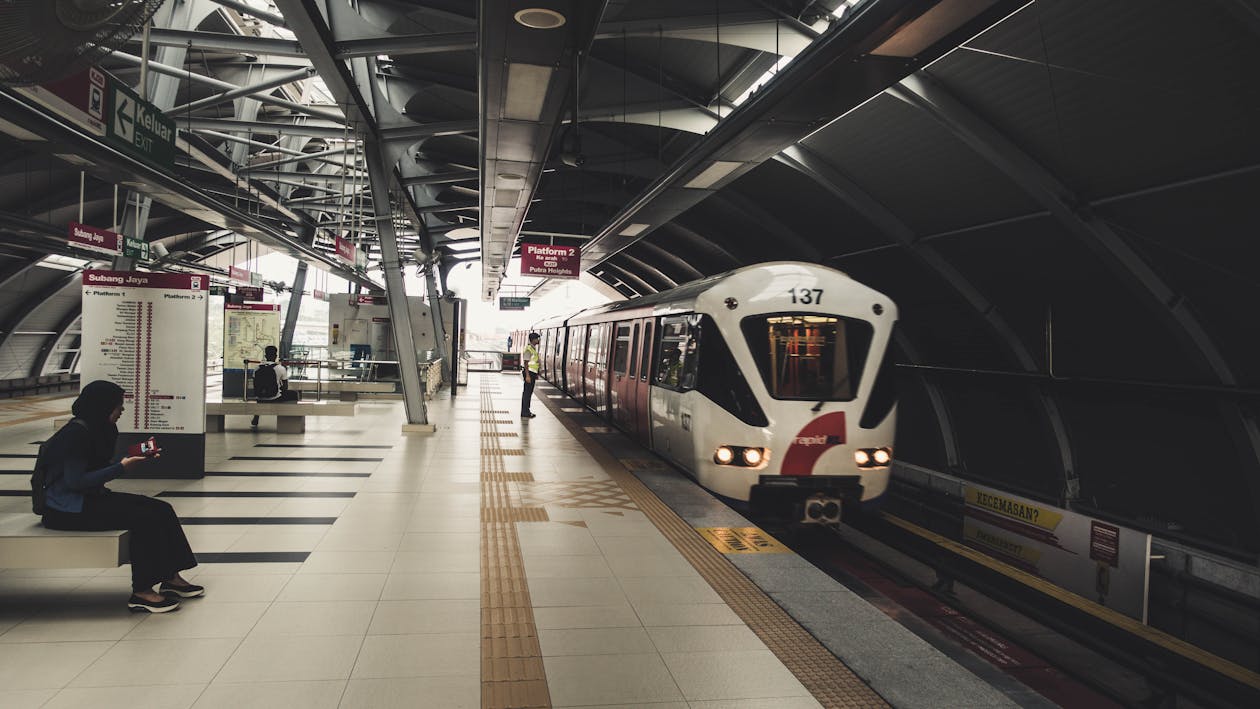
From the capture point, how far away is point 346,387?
60.1ft

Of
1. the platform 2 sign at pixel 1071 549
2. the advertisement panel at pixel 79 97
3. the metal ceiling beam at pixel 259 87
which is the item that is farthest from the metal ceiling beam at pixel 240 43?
the platform 2 sign at pixel 1071 549

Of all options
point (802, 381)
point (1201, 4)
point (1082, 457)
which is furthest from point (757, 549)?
point (1082, 457)

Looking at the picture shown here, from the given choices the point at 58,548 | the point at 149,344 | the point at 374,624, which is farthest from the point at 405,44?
the point at 374,624

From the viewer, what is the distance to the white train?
7844mm

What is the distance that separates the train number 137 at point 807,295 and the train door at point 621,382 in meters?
4.56

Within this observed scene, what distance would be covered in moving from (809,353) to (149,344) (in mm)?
7076

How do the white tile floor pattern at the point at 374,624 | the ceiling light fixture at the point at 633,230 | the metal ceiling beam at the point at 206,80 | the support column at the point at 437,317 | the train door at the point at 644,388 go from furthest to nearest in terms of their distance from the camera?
the support column at the point at 437,317 → the ceiling light fixture at the point at 633,230 → the train door at the point at 644,388 → the metal ceiling beam at the point at 206,80 → the white tile floor pattern at the point at 374,624

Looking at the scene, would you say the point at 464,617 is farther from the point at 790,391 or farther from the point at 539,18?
the point at 790,391

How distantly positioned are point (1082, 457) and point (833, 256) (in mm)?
6744

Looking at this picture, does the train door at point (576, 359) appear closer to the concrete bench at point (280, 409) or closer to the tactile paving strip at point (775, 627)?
the concrete bench at point (280, 409)

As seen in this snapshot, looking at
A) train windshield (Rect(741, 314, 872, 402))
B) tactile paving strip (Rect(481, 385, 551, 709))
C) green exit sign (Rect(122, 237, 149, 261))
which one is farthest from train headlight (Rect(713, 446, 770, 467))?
green exit sign (Rect(122, 237, 149, 261))

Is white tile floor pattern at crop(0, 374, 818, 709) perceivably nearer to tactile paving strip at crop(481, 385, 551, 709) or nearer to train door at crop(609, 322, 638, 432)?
tactile paving strip at crop(481, 385, 551, 709)

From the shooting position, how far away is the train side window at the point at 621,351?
13.2 metres

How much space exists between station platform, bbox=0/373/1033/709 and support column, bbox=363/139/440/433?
497 centimetres
